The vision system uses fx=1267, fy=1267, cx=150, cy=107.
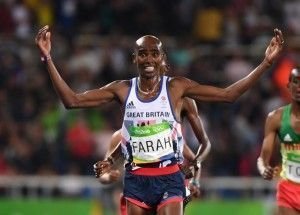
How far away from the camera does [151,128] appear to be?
11844 millimetres

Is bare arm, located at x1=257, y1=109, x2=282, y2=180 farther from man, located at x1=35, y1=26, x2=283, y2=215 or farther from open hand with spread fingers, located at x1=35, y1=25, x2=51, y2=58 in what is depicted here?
open hand with spread fingers, located at x1=35, y1=25, x2=51, y2=58

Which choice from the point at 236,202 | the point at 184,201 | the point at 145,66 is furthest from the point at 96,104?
the point at 236,202

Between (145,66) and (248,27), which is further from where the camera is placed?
(248,27)

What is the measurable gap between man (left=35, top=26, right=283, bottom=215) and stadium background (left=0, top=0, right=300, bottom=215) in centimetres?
676

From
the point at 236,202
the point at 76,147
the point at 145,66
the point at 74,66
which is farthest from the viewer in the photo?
the point at 74,66

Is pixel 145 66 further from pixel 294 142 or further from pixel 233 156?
pixel 233 156

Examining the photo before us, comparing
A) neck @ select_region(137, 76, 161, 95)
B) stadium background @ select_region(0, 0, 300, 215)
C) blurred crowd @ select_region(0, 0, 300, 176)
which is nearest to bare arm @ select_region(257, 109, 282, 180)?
neck @ select_region(137, 76, 161, 95)

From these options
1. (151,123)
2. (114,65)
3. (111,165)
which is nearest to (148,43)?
(151,123)

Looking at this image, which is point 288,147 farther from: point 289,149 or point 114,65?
point 114,65

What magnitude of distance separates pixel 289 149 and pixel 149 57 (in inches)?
88.3

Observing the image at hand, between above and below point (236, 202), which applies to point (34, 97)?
above

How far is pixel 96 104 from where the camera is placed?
1180 cm

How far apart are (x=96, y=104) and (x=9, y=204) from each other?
7505 mm

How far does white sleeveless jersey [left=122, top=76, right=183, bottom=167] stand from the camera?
38.8 feet
